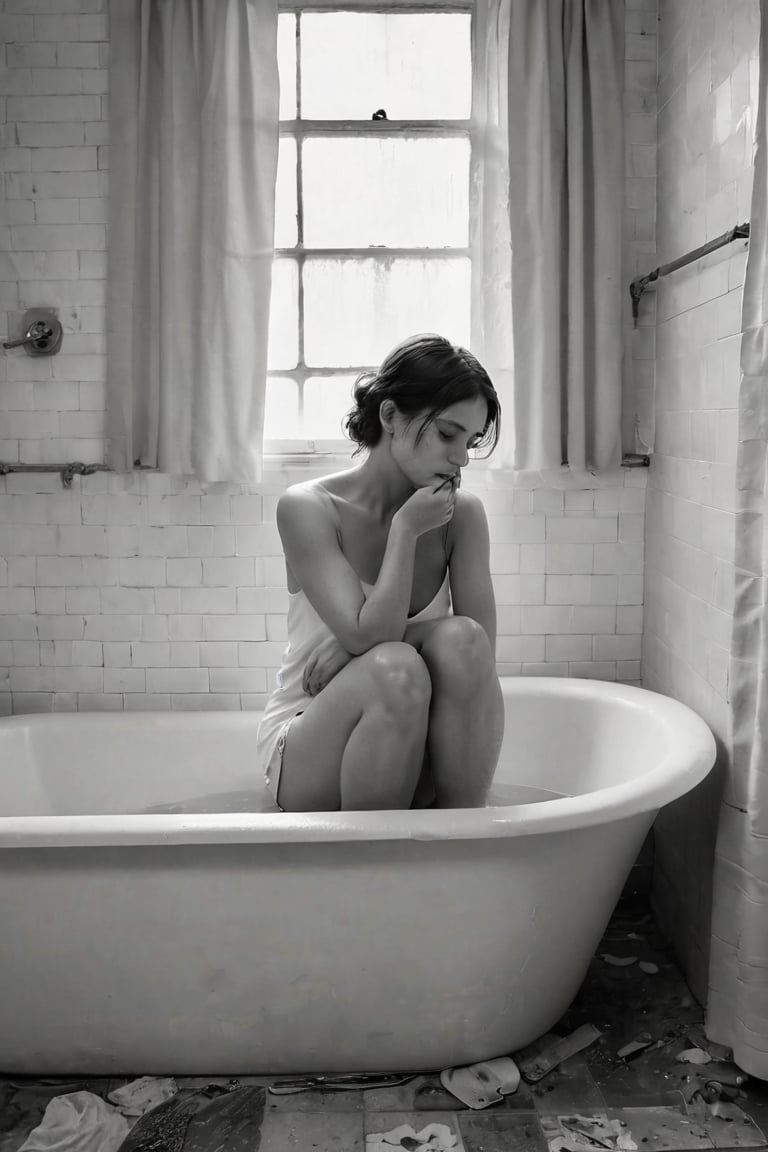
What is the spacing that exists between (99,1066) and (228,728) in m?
0.84

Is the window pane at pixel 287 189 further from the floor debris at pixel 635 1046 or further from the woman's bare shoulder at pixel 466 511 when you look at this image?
the floor debris at pixel 635 1046

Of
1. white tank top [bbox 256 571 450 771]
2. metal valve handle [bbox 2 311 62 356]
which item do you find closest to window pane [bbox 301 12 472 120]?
metal valve handle [bbox 2 311 62 356]

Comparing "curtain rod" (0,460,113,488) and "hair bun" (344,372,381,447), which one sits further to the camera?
"curtain rod" (0,460,113,488)

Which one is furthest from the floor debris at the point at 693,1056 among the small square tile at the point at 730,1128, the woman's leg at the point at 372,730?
the woman's leg at the point at 372,730

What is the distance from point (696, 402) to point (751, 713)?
78 centimetres

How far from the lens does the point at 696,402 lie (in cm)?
226

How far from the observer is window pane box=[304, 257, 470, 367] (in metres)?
2.66

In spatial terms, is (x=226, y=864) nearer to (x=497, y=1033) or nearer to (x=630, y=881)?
(x=497, y=1033)

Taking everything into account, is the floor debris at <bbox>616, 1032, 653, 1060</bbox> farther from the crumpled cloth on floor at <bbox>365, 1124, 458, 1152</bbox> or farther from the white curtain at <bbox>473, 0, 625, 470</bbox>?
the white curtain at <bbox>473, 0, 625, 470</bbox>

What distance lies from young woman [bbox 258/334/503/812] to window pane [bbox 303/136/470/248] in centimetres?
80

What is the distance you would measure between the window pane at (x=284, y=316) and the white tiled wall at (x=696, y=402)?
0.96m

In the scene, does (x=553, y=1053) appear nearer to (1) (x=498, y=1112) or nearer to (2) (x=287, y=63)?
(1) (x=498, y=1112)

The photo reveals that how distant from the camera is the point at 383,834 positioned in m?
1.66

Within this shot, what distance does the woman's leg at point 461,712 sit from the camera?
6.05 feet
